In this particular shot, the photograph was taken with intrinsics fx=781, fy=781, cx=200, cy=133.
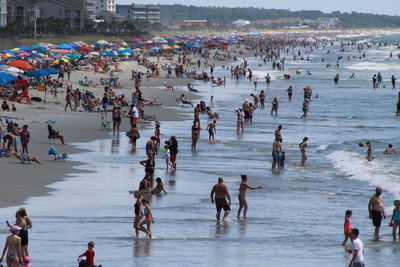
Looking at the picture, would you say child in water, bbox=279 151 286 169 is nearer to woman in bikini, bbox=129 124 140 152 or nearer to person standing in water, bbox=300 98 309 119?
woman in bikini, bbox=129 124 140 152

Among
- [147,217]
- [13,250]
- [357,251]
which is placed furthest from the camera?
[147,217]

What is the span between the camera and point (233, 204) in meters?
18.5

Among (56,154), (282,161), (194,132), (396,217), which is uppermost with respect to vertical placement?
(194,132)

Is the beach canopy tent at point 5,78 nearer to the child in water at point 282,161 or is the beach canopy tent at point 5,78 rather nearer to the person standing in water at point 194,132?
the person standing in water at point 194,132

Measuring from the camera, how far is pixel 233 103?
46625 mm

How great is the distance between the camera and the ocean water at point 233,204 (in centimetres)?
1362

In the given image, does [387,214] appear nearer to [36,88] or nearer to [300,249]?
[300,249]

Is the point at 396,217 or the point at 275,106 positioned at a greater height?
the point at 396,217

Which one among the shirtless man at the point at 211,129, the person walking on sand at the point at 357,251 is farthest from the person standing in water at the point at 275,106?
the person walking on sand at the point at 357,251

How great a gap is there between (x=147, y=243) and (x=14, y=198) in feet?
14.6

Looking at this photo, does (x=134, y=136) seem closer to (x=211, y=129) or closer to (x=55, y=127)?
(x=211, y=129)

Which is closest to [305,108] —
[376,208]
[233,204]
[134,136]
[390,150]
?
[390,150]

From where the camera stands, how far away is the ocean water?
44.7 feet

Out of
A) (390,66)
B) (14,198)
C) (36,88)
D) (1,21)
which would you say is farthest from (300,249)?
(1,21)
